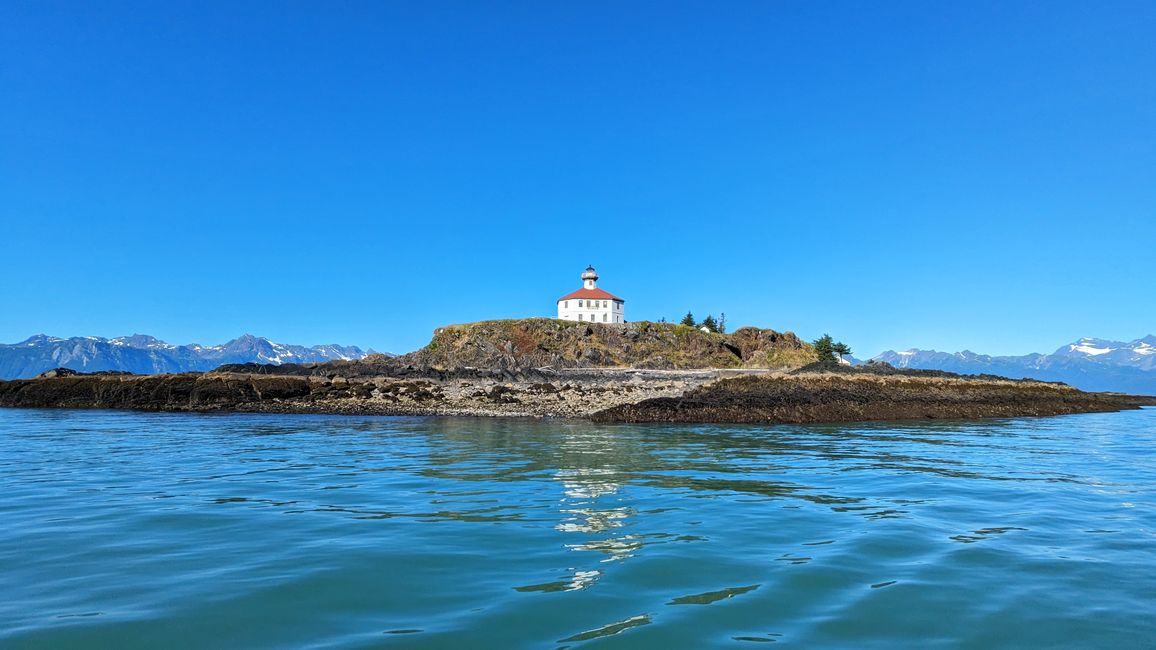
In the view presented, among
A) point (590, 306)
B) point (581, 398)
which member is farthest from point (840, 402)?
point (590, 306)

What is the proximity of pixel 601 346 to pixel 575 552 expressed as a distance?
9116 centimetres

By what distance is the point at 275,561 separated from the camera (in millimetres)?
7879

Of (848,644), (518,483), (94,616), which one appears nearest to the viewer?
(848,644)

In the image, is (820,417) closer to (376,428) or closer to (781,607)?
(376,428)

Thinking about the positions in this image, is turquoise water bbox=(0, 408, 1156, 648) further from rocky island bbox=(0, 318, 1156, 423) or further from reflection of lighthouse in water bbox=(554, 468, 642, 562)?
rocky island bbox=(0, 318, 1156, 423)

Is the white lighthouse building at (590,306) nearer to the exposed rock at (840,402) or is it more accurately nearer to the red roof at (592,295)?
the red roof at (592,295)

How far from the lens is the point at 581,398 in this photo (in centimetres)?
4291

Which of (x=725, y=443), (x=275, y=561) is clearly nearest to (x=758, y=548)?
(x=275, y=561)

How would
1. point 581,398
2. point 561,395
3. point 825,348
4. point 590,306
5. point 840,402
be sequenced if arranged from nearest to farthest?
point 840,402
point 581,398
point 561,395
point 825,348
point 590,306

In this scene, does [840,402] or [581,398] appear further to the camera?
[581,398]

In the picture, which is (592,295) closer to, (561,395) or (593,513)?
(561,395)

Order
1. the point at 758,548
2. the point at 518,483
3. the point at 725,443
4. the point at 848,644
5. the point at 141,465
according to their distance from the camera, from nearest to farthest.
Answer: the point at 848,644, the point at 758,548, the point at 518,483, the point at 141,465, the point at 725,443

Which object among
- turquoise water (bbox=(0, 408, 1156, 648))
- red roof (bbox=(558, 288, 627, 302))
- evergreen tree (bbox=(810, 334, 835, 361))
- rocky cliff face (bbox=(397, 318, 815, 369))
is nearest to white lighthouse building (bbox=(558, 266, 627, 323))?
red roof (bbox=(558, 288, 627, 302))

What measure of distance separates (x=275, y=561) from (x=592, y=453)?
13.5 metres
